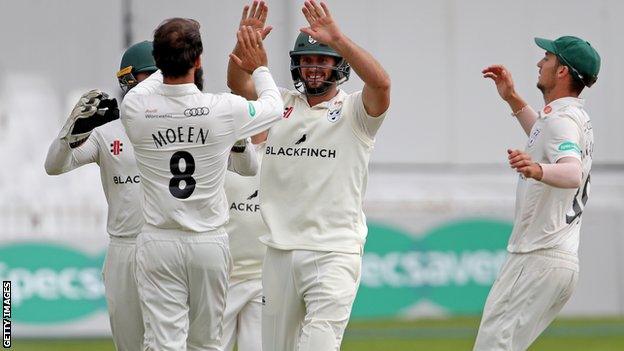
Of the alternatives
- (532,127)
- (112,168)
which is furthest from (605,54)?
(112,168)

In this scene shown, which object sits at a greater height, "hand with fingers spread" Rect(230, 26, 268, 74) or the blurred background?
"hand with fingers spread" Rect(230, 26, 268, 74)

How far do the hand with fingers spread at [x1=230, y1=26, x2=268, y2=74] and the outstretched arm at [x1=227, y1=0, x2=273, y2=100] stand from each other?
38 millimetres

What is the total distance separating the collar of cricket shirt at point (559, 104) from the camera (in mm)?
7398

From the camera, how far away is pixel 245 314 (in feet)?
27.0

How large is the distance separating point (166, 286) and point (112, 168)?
1.05m

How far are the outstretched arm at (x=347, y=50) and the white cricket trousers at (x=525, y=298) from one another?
125 cm

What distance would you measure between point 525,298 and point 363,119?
4.30ft

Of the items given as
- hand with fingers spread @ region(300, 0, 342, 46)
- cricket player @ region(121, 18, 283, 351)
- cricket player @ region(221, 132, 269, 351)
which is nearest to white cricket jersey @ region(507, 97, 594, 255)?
hand with fingers spread @ region(300, 0, 342, 46)

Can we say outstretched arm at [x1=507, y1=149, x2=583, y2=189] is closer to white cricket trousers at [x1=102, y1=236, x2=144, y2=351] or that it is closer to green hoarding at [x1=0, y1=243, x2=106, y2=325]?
white cricket trousers at [x1=102, y1=236, x2=144, y2=351]

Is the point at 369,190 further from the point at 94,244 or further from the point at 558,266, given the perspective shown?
the point at 558,266

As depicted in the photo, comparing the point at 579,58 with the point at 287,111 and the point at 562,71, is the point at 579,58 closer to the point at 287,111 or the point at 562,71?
the point at 562,71

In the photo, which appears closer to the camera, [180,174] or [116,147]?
[180,174]

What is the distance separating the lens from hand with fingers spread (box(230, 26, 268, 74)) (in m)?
6.95

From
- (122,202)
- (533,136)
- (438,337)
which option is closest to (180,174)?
(122,202)
